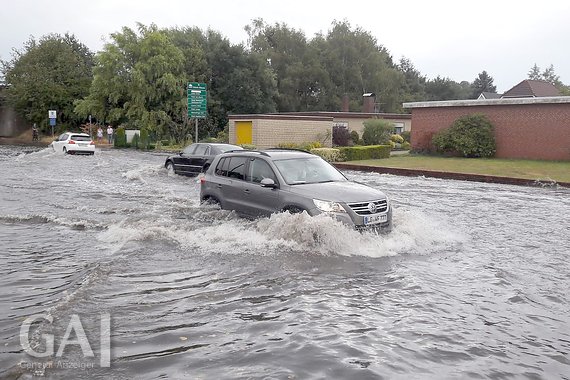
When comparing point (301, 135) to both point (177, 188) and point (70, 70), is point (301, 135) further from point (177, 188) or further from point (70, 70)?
point (70, 70)

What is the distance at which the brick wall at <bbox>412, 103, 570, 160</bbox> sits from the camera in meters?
28.5

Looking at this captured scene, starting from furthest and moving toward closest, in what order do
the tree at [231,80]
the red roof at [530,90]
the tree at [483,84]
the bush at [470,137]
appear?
1. the tree at [483,84]
2. the tree at [231,80]
3. the red roof at [530,90]
4. the bush at [470,137]

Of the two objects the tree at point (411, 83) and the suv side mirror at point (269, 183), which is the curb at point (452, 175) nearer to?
the suv side mirror at point (269, 183)

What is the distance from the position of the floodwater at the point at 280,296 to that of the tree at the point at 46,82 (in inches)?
2030

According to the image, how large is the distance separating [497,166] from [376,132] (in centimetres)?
1501

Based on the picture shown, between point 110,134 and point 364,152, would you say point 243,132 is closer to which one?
point 364,152

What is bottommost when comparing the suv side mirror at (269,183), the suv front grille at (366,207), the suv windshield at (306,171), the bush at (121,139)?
the suv front grille at (366,207)

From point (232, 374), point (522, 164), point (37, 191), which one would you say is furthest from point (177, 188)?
point (522, 164)

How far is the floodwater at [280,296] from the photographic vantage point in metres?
4.67

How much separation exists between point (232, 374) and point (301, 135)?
35227 millimetres

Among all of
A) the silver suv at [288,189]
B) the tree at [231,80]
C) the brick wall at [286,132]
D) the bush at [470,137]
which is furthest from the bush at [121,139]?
the silver suv at [288,189]

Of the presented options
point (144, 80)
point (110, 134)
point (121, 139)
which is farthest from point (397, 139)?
point (110, 134)

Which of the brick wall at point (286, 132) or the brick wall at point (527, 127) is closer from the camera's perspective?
the brick wall at point (527, 127)

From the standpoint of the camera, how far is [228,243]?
9.06 m
